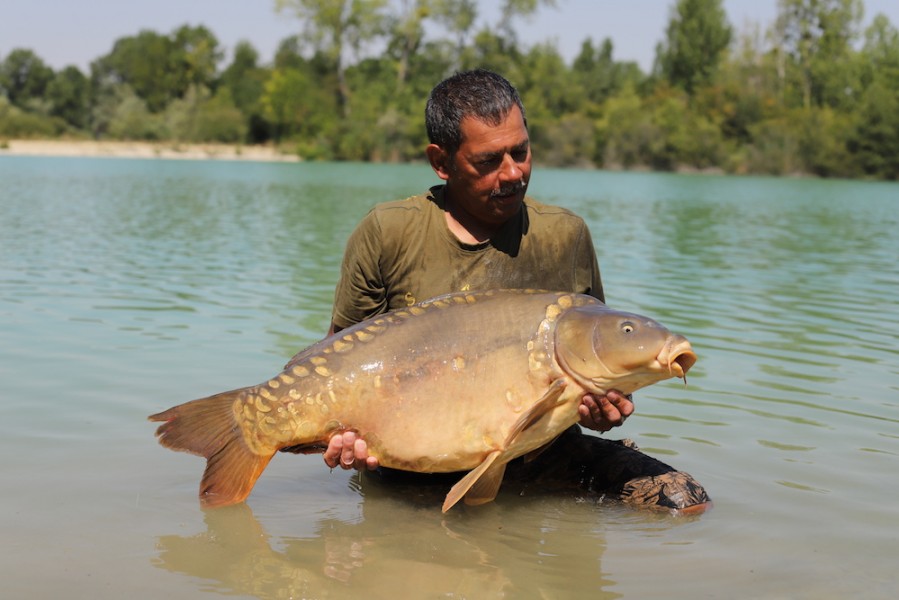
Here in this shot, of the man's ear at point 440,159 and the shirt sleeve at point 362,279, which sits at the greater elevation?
the man's ear at point 440,159

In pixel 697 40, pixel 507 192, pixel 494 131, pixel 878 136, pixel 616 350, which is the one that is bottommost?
pixel 616 350

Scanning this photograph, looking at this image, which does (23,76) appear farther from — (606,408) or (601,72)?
(606,408)

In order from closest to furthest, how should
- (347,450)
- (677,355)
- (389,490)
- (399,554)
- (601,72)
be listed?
(677,355) < (347,450) < (399,554) < (389,490) < (601,72)

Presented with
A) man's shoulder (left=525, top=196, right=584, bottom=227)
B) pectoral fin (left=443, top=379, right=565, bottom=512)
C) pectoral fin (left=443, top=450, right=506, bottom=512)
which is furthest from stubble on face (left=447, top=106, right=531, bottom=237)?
pectoral fin (left=443, top=450, right=506, bottom=512)

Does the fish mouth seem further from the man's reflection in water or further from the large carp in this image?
the man's reflection in water

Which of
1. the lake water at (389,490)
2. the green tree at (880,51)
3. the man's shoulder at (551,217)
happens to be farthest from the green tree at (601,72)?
the man's shoulder at (551,217)

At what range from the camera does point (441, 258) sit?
157 inches

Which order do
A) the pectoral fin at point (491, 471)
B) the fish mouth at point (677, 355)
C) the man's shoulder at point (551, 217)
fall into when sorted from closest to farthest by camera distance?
the fish mouth at point (677, 355) → the pectoral fin at point (491, 471) → the man's shoulder at point (551, 217)

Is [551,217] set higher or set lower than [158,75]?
lower

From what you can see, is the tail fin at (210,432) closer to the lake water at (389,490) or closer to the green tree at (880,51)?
the lake water at (389,490)

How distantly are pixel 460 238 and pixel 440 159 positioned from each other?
0.99ft

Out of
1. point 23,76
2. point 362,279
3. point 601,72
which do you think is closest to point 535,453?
point 362,279

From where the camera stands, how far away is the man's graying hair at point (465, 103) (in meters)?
3.76

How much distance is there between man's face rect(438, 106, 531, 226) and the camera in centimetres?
377
